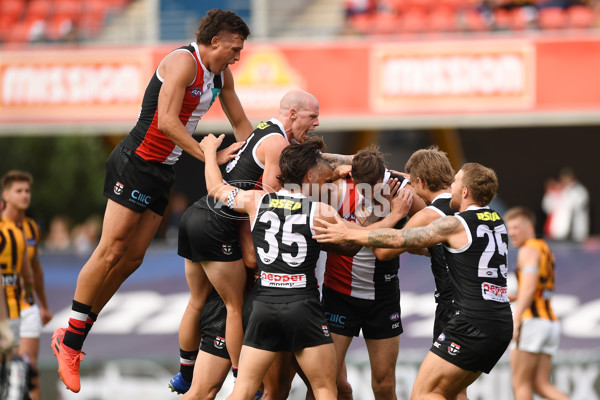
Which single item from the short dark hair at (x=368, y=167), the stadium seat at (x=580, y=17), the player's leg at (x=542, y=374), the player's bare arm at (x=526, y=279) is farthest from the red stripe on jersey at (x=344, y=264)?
the stadium seat at (x=580, y=17)

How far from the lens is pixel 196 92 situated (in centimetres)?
689

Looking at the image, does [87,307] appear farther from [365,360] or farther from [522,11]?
[522,11]

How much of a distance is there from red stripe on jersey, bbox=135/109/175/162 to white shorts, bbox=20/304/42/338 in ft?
12.3

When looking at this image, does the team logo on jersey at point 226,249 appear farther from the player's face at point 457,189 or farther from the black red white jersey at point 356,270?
the player's face at point 457,189

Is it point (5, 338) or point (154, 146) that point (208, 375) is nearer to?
point (154, 146)

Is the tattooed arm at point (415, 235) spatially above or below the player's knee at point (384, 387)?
above

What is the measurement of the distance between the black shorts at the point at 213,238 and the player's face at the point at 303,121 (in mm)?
832

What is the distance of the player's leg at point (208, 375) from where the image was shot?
7.15 m

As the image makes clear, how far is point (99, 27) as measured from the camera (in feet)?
63.2

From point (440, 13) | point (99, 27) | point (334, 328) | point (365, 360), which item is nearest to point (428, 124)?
point (440, 13)

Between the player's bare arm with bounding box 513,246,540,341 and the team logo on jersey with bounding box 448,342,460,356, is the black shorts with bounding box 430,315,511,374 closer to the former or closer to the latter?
the team logo on jersey with bounding box 448,342,460,356

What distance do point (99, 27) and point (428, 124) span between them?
25.3ft

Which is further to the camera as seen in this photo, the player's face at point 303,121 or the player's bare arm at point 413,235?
the player's face at point 303,121

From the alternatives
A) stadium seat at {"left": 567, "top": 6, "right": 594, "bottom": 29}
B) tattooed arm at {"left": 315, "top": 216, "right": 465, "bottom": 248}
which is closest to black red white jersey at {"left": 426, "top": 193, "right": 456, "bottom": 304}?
tattooed arm at {"left": 315, "top": 216, "right": 465, "bottom": 248}
